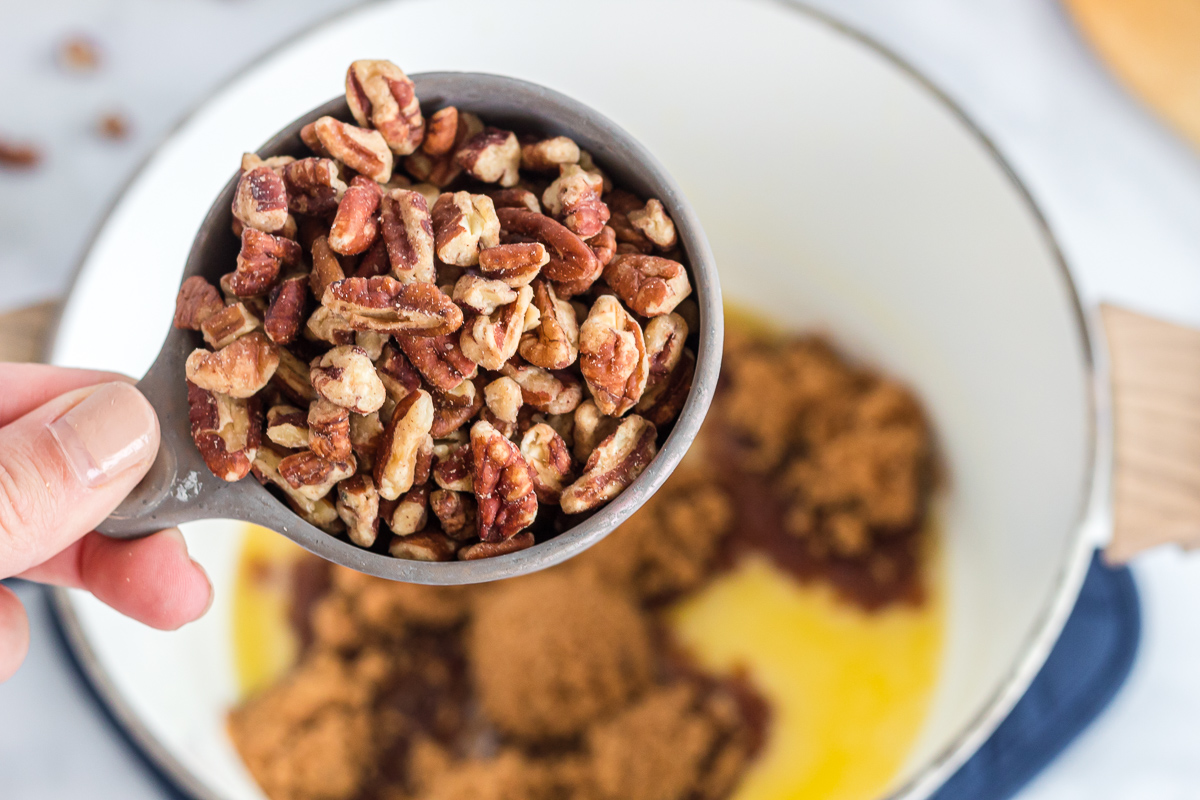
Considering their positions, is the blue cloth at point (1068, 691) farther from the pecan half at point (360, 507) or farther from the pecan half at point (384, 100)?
the pecan half at point (384, 100)

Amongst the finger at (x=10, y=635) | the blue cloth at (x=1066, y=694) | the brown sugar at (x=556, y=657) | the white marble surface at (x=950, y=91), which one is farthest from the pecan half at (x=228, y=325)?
the white marble surface at (x=950, y=91)

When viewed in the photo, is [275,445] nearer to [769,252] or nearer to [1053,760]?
[769,252]

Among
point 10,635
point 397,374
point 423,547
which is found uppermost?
point 397,374

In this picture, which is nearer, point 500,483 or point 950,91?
point 500,483

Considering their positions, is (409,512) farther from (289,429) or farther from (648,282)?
(648,282)

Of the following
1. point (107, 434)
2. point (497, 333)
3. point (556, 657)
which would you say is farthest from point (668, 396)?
point (556, 657)

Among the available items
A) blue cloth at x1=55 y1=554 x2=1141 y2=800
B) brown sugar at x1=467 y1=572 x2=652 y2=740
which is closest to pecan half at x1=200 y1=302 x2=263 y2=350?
brown sugar at x1=467 y1=572 x2=652 y2=740

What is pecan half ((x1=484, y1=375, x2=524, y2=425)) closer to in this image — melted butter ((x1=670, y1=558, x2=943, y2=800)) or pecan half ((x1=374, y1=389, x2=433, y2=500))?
pecan half ((x1=374, y1=389, x2=433, y2=500))

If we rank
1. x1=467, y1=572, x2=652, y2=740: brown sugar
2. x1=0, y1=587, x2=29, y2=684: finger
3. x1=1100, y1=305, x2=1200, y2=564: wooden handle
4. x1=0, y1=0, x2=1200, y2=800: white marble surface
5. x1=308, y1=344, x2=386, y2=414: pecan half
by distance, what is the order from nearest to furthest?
x1=308, y1=344, x2=386, y2=414: pecan half
x1=0, y1=587, x2=29, y2=684: finger
x1=1100, y1=305, x2=1200, y2=564: wooden handle
x1=467, y1=572, x2=652, y2=740: brown sugar
x1=0, y1=0, x2=1200, y2=800: white marble surface
